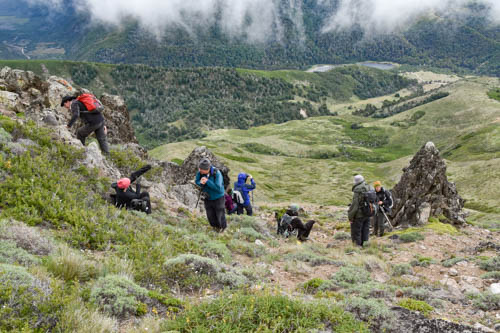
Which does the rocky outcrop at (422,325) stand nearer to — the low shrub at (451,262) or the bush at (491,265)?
the bush at (491,265)

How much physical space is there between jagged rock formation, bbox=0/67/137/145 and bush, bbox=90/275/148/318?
981 centimetres

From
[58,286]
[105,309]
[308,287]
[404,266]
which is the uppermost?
[58,286]

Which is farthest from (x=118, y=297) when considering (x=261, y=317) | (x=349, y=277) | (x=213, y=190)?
(x=213, y=190)

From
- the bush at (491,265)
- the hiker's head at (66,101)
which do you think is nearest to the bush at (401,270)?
the bush at (491,265)

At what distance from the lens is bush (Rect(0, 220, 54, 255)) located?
7152 mm

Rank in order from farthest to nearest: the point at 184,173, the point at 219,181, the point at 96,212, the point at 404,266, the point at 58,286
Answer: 1. the point at 184,173
2. the point at 219,181
3. the point at 404,266
4. the point at 96,212
5. the point at 58,286

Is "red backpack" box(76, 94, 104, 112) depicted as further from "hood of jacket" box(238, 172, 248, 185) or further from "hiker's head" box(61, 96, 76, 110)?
"hood of jacket" box(238, 172, 248, 185)

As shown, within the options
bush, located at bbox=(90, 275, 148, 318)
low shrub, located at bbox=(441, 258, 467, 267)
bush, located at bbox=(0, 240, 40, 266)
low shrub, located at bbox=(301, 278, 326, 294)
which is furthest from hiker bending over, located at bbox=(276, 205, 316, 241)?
bush, located at bbox=(0, 240, 40, 266)

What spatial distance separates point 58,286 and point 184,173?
2192cm

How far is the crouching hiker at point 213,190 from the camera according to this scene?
A: 12.2 meters

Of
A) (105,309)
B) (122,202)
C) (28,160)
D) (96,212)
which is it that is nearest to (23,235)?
(96,212)

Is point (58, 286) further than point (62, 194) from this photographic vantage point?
No

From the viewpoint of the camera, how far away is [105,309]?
5574 mm

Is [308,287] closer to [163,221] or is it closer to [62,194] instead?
[163,221]
